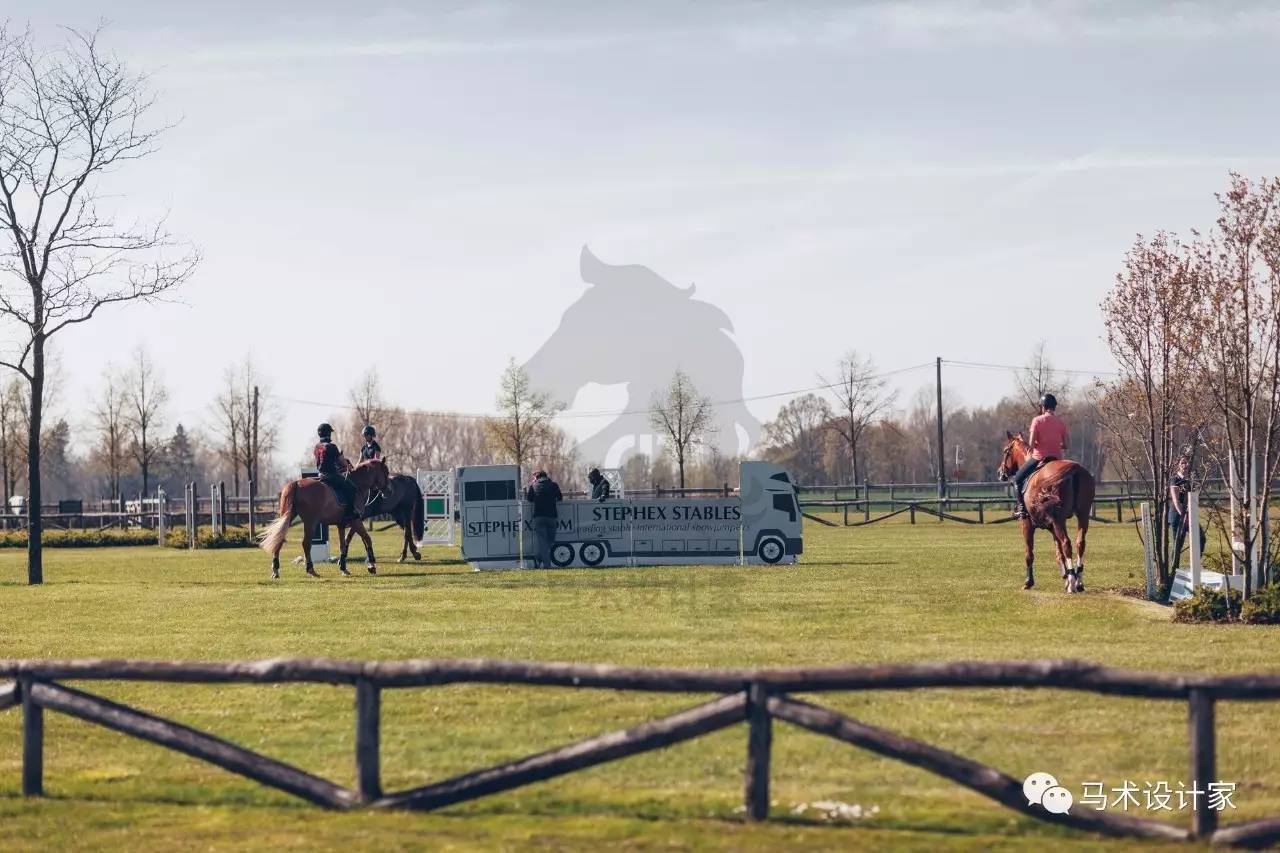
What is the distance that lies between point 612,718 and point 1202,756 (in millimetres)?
4199

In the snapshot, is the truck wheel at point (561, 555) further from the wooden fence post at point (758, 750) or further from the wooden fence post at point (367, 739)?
the wooden fence post at point (758, 750)

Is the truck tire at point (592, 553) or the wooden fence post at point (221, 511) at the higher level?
the wooden fence post at point (221, 511)

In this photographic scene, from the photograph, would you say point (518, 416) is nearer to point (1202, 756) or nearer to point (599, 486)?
point (599, 486)

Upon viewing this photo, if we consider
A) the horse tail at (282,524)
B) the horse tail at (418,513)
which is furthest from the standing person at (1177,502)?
the horse tail at (418,513)

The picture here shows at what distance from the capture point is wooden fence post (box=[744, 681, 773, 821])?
23.8 feet

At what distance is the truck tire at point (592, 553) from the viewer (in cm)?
2645

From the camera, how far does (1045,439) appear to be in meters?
19.6

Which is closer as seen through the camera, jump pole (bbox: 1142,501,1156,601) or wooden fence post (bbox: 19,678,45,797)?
wooden fence post (bbox: 19,678,45,797)

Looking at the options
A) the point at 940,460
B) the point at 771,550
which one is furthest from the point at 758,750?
the point at 940,460

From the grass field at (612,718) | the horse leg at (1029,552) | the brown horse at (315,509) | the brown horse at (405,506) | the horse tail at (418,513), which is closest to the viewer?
the grass field at (612,718)

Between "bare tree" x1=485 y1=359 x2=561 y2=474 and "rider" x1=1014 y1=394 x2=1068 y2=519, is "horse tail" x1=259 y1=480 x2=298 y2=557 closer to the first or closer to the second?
"rider" x1=1014 y1=394 x2=1068 y2=519

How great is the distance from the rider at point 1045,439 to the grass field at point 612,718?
169cm

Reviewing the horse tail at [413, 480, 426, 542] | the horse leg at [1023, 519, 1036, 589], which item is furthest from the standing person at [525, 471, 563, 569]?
the horse leg at [1023, 519, 1036, 589]

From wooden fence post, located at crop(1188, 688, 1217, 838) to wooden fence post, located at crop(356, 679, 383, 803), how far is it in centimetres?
407
